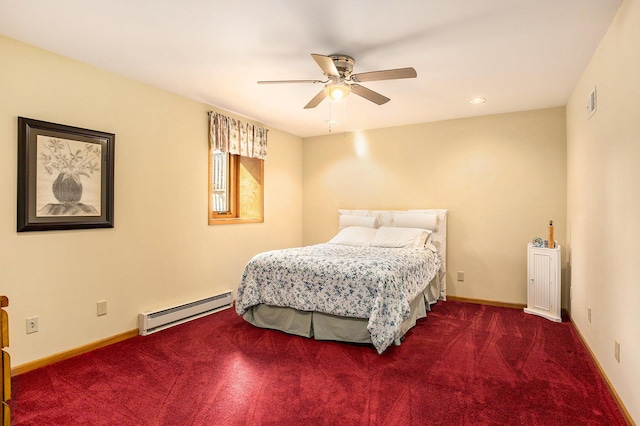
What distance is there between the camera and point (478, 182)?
4508 mm

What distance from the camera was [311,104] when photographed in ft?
10.4

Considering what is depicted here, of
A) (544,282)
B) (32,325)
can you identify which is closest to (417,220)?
(544,282)

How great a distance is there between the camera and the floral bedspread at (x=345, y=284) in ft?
9.46

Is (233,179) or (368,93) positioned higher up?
(368,93)

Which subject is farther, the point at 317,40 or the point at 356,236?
the point at 356,236

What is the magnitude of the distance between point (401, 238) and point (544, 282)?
1.55m

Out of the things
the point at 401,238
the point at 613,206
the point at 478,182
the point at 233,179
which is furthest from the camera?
the point at 233,179

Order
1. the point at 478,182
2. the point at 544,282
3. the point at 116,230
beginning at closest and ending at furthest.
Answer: the point at 116,230, the point at 544,282, the point at 478,182

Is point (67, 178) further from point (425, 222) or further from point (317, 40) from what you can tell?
point (425, 222)

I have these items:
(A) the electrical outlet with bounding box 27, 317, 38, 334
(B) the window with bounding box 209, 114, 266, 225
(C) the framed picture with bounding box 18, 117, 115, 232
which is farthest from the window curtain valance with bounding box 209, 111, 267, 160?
(A) the electrical outlet with bounding box 27, 317, 38, 334

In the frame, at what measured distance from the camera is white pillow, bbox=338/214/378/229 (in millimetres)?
4949

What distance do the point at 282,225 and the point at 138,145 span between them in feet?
8.04

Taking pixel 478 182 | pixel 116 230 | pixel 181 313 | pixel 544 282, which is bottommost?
pixel 181 313

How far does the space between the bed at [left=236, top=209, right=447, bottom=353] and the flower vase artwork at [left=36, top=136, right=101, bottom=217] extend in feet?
4.99
